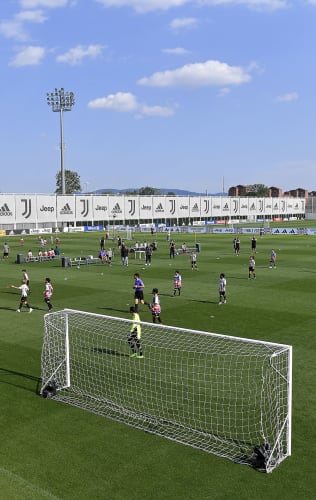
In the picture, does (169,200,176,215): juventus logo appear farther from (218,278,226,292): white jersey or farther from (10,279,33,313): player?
(10,279,33,313): player

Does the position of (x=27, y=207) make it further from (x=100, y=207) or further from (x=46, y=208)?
(x=100, y=207)

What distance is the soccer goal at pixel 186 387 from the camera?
10164 mm

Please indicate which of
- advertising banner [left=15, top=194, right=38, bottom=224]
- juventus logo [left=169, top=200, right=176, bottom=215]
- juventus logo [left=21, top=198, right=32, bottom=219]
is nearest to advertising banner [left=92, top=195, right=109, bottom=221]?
advertising banner [left=15, top=194, right=38, bottom=224]

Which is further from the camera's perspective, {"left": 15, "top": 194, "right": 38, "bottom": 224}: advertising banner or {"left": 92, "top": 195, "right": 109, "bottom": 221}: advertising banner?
{"left": 92, "top": 195, "right": 109, "bottom": 221}: advertising banner

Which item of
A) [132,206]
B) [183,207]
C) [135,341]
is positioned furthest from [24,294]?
[183,207]

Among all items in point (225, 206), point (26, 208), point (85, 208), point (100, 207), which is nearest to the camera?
point (26, 208)

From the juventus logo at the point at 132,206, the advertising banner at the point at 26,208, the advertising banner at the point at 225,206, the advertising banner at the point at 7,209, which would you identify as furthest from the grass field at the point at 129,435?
the advertising banner at the point at 225,206

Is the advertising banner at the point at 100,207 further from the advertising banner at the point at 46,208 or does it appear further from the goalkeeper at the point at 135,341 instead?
the goalkeeper at the point at 135,341

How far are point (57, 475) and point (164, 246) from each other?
50.4 m

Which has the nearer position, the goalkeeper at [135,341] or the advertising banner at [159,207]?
the goalkeeper at [135,341]

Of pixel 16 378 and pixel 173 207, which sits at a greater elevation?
pixel 173 207

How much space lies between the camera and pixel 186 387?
12.9m

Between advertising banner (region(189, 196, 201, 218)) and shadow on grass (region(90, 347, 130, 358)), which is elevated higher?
advertising banner (region(189, 196, 201, 218))

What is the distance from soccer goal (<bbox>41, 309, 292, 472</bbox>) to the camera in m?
10.2
